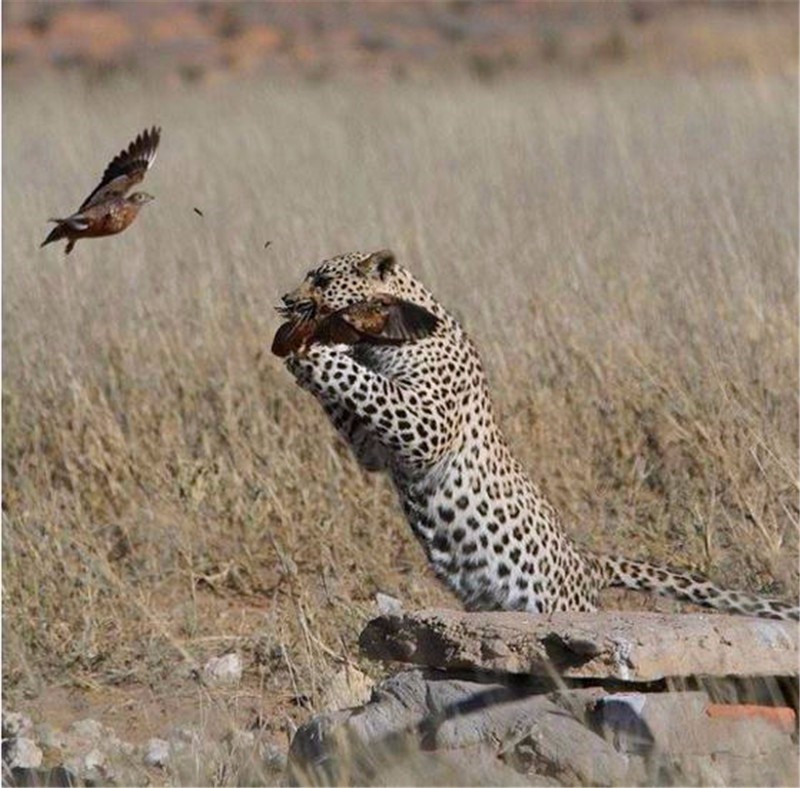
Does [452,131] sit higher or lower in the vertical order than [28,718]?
higher

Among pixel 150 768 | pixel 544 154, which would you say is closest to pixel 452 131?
pixel 544 154

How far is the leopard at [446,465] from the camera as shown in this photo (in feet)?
20.4

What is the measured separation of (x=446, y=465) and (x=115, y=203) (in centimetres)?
124

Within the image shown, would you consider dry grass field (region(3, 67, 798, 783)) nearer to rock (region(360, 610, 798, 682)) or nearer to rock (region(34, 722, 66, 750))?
rock (region(34, 722, 66, 750))

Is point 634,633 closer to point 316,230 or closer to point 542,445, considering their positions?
point 542,445

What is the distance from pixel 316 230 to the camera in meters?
9.52

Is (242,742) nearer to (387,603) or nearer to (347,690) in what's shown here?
(347,690)

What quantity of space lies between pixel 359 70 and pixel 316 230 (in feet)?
35.4

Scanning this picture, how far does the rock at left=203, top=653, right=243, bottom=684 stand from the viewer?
276 inches

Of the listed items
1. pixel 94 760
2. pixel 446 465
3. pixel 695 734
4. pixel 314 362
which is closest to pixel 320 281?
pixel 314 362

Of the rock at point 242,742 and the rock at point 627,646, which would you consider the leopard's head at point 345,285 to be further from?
the rock at point 627,646

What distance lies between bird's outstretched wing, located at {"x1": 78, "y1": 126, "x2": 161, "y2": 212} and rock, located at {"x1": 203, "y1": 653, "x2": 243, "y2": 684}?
173 cm

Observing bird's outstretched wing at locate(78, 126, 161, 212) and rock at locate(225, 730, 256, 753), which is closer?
rock at locate(225, 730, 256, 753)

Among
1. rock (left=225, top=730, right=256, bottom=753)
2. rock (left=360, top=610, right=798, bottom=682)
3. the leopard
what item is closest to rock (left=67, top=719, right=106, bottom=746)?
rock (left=225, top=730, right=256, bottom=753)
